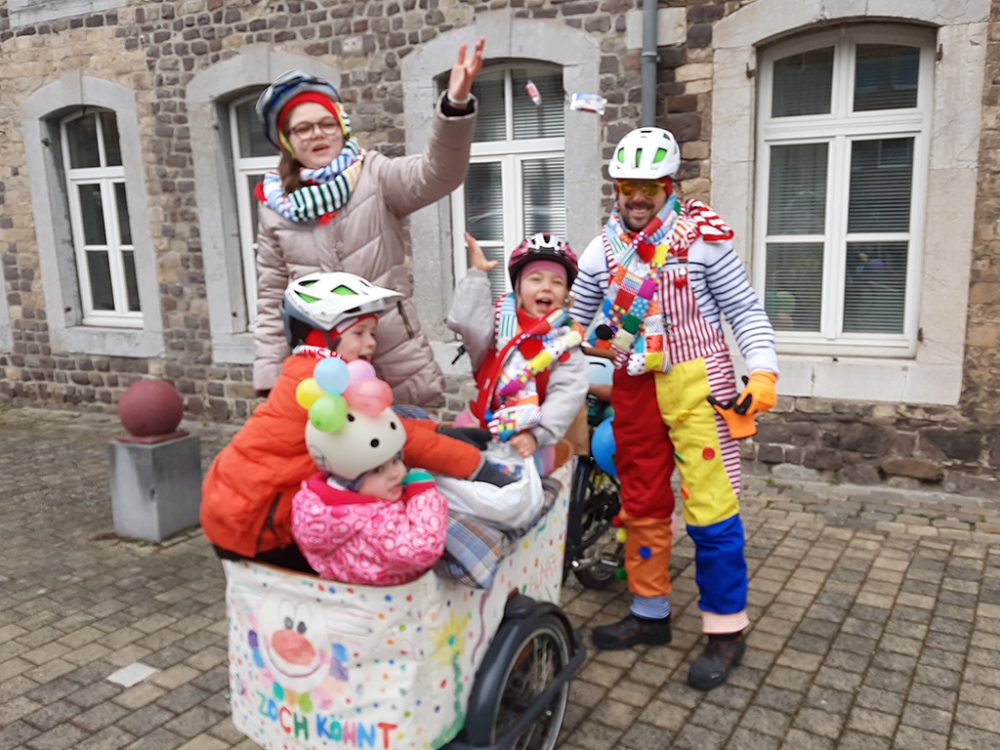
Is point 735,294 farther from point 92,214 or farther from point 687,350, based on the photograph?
point 92,214

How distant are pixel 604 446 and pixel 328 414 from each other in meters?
2.10

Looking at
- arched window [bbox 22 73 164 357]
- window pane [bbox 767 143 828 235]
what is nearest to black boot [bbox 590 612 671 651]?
window pane [bbox 767 143 828 235]

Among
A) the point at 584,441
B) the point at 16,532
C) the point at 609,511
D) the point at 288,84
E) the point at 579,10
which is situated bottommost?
the point at 16,532

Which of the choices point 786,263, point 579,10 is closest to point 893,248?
point 786,263

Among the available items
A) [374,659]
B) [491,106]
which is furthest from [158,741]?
[491,106]

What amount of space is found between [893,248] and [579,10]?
2654 millimetres

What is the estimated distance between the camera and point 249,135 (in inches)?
295

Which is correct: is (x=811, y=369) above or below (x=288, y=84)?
below

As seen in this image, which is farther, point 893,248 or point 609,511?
point 893,248

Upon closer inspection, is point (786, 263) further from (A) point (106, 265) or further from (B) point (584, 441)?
(A) point (106, 265)

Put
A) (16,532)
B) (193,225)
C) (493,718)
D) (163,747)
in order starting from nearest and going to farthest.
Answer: (493,718), (163,747), (16,532), (193,225)

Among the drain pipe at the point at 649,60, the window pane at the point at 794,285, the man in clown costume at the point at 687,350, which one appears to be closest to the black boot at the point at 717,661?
the man in clown costume at the point at 687,350

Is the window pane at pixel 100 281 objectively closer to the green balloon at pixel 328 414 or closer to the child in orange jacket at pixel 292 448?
the child in orange jacket at pixel 292 448

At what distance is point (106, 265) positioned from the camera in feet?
28.1
